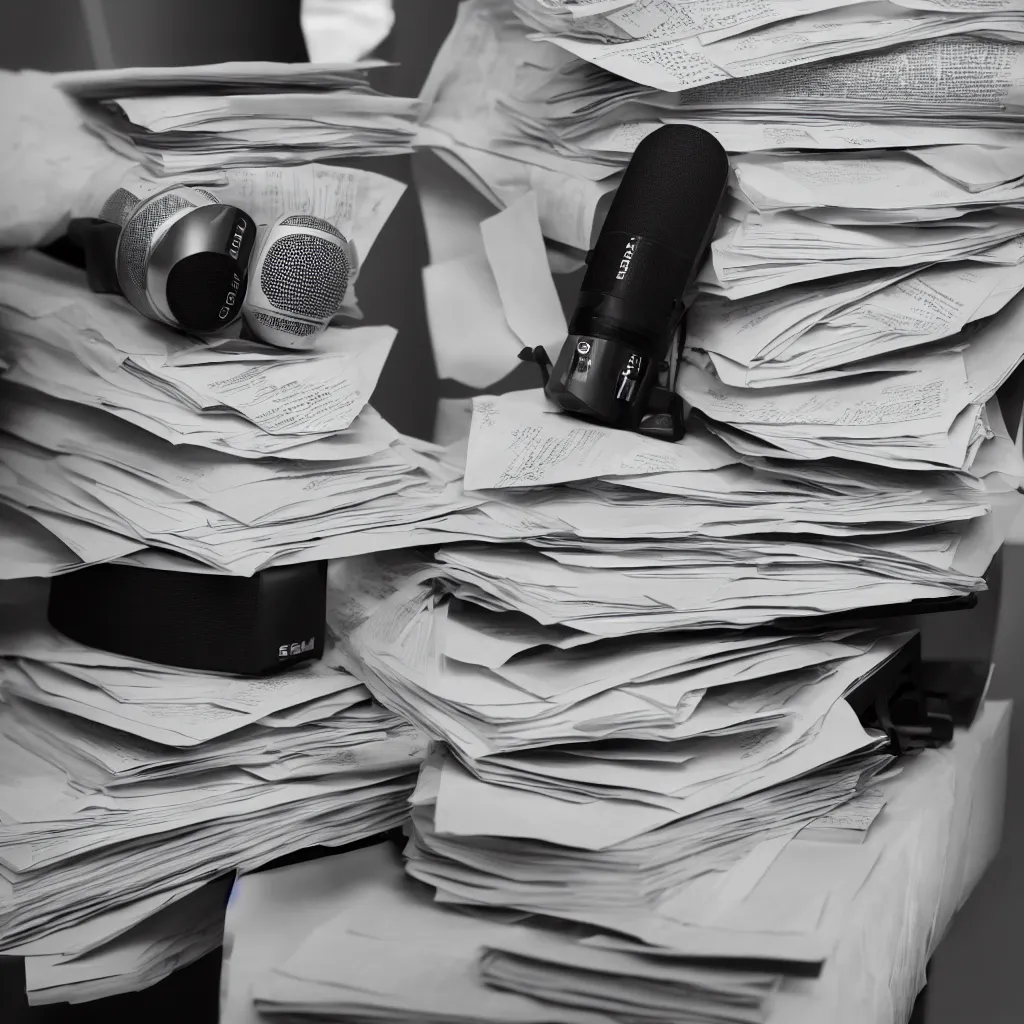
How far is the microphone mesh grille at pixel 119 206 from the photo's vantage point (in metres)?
0.90

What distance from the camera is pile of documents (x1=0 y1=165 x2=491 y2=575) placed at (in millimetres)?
851

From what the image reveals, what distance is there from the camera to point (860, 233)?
879 mm

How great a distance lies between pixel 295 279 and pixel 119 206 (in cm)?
16

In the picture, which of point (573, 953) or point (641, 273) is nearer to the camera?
point (573, 953)

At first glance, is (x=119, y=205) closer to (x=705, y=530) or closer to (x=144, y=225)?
(x=144, y=225)

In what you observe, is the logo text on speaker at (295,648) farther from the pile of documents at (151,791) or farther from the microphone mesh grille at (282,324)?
the microphone mesh grille at (282,324)

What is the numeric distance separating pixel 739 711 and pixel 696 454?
230 millimetres

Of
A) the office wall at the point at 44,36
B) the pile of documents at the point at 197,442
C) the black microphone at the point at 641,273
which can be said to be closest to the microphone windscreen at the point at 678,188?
the black microphone at the point at 641,273

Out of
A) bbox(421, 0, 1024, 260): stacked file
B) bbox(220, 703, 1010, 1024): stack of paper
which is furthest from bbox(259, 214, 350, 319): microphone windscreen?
bbox(220, 703, 1010, 1024): stack of paper

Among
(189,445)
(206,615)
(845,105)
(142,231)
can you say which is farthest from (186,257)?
(845,105)

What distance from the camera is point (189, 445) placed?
0.89 metres

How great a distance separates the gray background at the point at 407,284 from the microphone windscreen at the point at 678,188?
0.36 meters

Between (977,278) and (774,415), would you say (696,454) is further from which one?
(977,278)

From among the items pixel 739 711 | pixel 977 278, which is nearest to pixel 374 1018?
pixel 739 711
